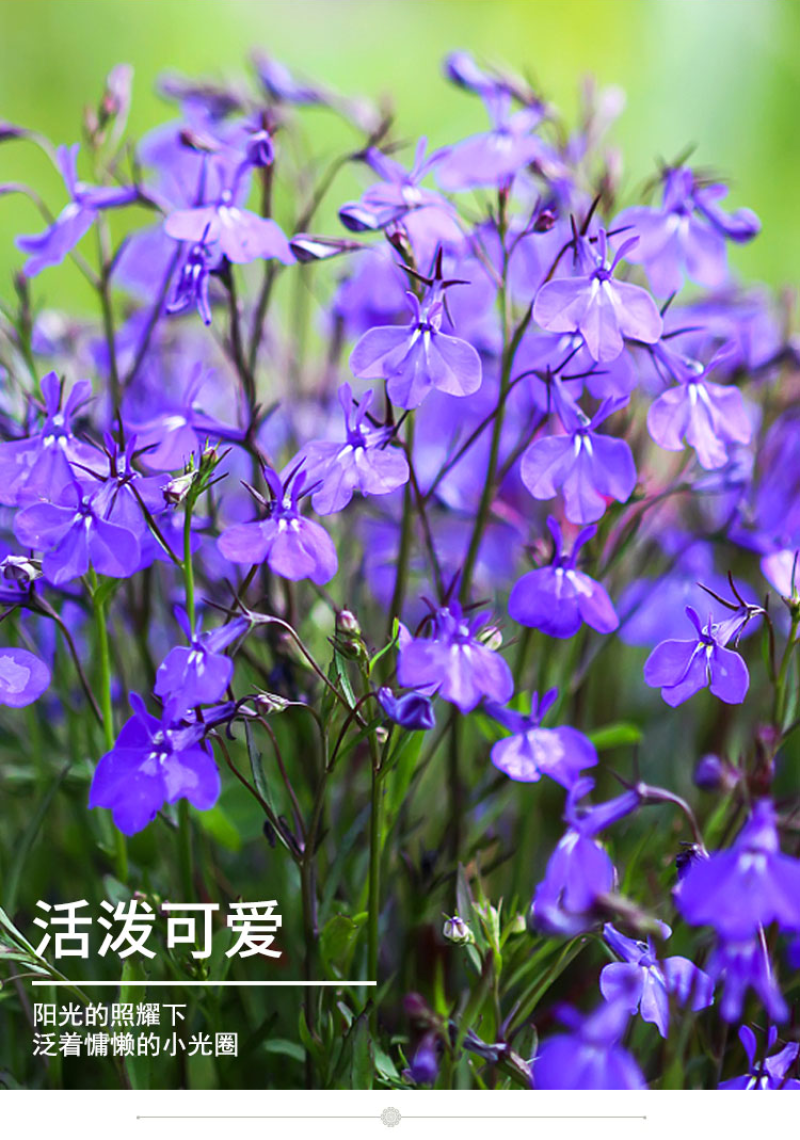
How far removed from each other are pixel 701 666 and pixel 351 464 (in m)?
0.19

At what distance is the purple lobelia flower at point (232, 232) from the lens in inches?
20.4

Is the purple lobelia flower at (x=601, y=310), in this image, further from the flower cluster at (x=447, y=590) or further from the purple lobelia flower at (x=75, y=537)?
the purple lobelia flower at (x=75, y=537)

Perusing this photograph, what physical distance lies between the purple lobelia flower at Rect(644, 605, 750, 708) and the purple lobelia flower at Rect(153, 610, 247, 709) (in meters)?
0.20

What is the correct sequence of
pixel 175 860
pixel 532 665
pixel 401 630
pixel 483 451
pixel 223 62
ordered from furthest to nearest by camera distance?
pixel 223 62 < pixel 483 451 < pixel 532 665 < pixel 175 860 < pixel 401 630

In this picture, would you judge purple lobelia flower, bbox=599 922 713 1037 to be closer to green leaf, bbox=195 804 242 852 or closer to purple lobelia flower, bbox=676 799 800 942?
purple lobelia flower, bbox=676 799 800 942

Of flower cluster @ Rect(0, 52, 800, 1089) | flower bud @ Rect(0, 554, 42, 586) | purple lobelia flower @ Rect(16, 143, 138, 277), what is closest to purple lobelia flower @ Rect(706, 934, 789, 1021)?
flower cluster @ Rect(0, 52, 800, 1089)

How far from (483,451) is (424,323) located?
0.38 metres

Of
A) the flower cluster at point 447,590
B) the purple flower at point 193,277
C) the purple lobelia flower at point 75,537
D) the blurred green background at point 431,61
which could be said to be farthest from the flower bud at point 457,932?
the blurred green background at point 431,61

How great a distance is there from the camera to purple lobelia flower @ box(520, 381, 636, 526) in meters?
0.50

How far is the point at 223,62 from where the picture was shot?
5.18 ft

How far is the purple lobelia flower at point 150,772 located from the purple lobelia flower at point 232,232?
0.24 metres

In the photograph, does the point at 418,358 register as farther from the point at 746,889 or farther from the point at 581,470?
the point at 746,889
